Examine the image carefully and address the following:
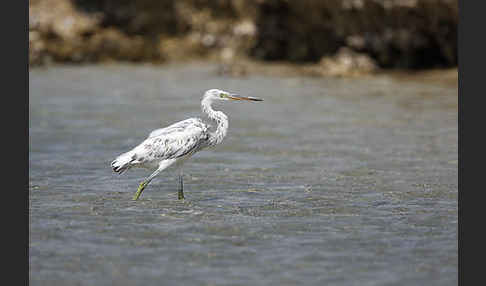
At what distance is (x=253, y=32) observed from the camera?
2145 cm

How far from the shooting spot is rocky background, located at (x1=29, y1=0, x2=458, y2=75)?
704 inches

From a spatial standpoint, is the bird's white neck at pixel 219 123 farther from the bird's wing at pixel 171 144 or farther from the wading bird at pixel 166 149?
the bird's wing at pixel 171 144

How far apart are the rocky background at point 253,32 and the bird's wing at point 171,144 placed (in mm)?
9977

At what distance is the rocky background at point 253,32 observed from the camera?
704 inches

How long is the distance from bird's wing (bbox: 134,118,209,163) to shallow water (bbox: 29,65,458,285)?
0.51 metres

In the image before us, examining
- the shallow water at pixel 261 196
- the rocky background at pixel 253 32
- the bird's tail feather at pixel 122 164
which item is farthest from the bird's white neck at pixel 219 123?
the rocky background at pixel 253 32

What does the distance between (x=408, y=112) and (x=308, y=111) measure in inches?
71.1

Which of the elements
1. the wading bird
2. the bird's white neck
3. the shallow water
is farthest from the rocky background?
the wading bird

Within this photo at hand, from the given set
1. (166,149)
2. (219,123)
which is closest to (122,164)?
(166,149)

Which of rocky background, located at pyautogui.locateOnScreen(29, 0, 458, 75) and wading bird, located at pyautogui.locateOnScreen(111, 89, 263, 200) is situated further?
rocky background, located at pyautogui.locateOnScreen(29, 0, 458, 75)

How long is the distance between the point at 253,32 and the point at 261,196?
531 inches

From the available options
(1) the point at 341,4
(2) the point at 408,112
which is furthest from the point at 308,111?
(1) the point at 341,4

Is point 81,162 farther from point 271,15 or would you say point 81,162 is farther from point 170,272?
point 271,15

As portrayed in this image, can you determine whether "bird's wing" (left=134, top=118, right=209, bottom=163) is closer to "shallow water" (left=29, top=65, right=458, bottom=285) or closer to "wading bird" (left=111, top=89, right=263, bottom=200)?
"wading bird" (left=111, top=89, right=263, bottom=200)
